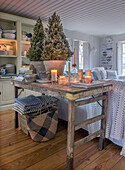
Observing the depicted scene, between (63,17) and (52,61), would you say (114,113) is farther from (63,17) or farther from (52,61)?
(63,17)

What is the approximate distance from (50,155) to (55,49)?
1290 millimetres

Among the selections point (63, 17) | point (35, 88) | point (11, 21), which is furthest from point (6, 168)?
point (63, 17)

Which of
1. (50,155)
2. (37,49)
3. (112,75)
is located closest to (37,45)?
(37,49)

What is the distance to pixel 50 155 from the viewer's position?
170cm

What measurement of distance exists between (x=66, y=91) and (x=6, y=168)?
1000 mm

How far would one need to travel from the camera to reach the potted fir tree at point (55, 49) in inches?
75.7

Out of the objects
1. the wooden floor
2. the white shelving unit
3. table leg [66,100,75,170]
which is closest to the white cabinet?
the white shelving unit

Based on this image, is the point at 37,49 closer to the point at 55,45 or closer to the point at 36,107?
the point at 55,45

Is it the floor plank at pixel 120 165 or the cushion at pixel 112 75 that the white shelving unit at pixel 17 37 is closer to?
the floor plank at pixel 120 165

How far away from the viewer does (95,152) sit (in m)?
1.77

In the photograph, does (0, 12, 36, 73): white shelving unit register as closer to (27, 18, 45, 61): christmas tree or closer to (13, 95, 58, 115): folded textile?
(27, 18, 45, 61): christmas tree

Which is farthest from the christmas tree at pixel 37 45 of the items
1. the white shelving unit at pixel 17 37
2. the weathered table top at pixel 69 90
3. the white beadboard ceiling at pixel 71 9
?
the white shelving unit at pixel 17 37

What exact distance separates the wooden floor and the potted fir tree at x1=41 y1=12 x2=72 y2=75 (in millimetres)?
973

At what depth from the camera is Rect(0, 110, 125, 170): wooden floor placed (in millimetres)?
1526
